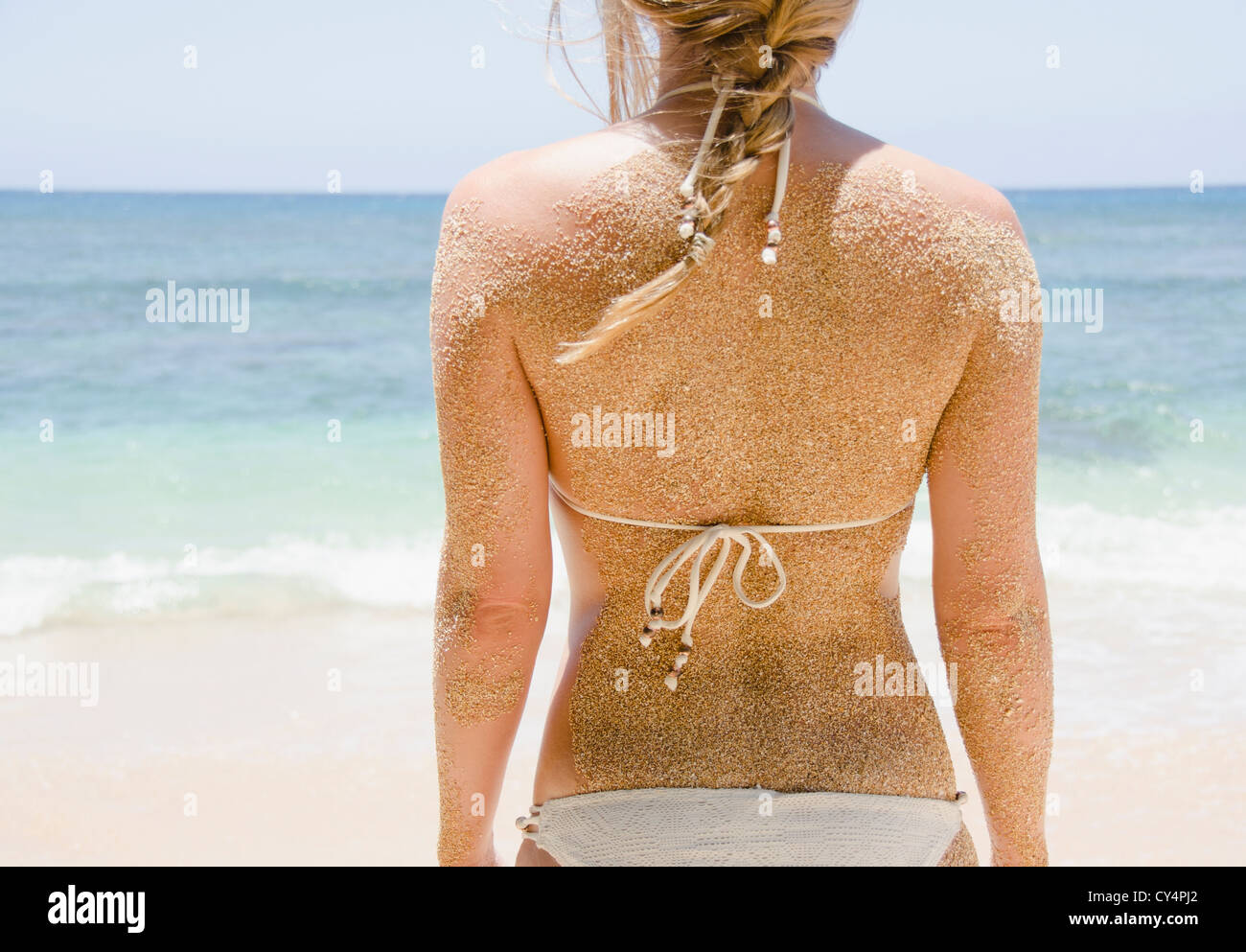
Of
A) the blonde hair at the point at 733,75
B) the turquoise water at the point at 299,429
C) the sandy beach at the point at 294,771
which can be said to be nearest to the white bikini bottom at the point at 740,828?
the blonde hair at the point at 733,75

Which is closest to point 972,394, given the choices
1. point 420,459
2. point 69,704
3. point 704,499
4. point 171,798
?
point 704,499

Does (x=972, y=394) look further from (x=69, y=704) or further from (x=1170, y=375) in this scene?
(x=1170, y=375)

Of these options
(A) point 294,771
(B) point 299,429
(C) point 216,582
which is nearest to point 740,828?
(A) point 294,771

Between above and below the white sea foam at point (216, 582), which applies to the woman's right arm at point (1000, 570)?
above

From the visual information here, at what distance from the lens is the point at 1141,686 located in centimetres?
452

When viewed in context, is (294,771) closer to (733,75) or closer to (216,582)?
(216,582)

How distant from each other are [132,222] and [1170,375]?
72.6 feet

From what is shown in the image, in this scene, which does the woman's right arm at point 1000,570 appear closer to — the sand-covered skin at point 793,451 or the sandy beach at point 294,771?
the sand-covered skin at point 793,451

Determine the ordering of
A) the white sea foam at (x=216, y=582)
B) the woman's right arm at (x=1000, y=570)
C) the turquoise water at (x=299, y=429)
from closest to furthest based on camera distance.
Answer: the woman's right arm at (x=1000, y=570) → the white sea foam at (x=216, y=582) → the turquoise water at (x=299, y=429)

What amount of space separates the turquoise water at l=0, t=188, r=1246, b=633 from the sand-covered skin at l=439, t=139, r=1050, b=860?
460 centimetres

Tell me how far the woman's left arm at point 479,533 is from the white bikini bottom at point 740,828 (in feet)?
0.46

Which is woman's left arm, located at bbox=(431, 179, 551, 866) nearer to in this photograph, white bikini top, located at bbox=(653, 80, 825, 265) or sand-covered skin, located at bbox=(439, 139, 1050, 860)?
sand-covered skin, located at bbox=(439, 139, 1050, 860)

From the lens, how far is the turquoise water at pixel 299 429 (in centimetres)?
618

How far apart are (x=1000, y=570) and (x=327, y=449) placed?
26.7 ft
